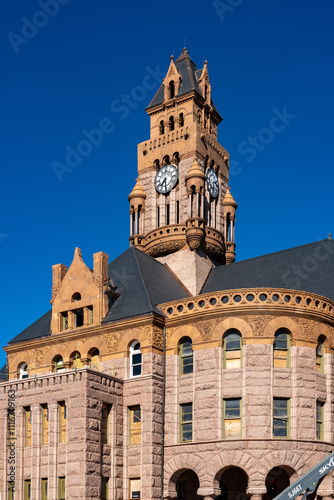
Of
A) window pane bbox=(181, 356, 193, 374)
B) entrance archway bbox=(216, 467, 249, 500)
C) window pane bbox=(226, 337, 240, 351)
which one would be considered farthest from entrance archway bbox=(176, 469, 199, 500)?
window pane bbox=(226, 337, 240, 351)

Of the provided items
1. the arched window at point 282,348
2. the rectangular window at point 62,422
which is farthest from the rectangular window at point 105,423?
the arched window at point 282,348

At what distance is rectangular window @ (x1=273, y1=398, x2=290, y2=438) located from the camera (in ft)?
128

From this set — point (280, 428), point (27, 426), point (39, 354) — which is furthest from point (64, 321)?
point (280, 428)

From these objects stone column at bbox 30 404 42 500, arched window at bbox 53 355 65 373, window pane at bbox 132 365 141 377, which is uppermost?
arched window at bbox 53 355 65 373

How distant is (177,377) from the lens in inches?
1654

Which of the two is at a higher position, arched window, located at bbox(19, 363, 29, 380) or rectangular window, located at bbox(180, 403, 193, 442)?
arched window, located at bbox(19, 363, 29, 380)

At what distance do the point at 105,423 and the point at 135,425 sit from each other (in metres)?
1.81

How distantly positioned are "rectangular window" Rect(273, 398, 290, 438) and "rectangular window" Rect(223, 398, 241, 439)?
194cm

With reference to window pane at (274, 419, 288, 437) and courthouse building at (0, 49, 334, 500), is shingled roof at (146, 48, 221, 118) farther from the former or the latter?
window pane at (274, 419, 288, 437)

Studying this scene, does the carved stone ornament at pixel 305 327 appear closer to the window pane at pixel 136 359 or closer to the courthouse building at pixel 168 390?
the courthouse building at pixel 168 390

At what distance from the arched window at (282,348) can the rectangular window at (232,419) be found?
308cm

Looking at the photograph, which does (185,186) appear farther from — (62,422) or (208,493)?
(208,493)

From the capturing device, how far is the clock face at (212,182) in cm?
5716

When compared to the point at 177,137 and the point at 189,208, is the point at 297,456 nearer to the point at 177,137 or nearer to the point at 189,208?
the point at 189,208
